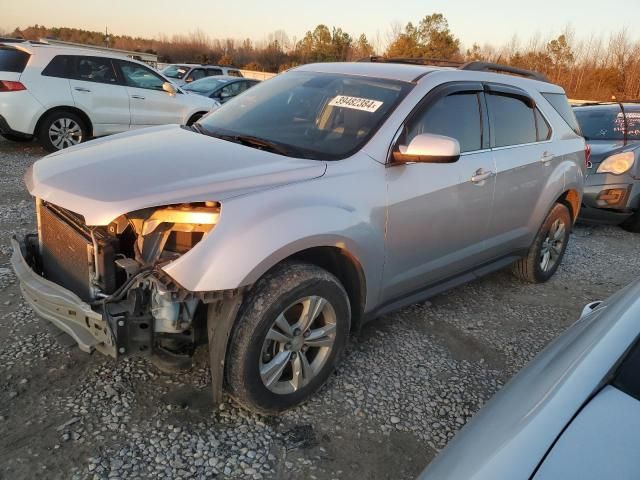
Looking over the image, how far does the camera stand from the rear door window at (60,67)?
8.22 m

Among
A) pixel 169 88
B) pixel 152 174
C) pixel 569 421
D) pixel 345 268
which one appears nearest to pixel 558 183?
pixel 345 268

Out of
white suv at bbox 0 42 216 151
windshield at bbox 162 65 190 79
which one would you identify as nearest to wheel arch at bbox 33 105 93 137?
white suv at bbox 0 42 216 151

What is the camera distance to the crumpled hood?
7.55 ft

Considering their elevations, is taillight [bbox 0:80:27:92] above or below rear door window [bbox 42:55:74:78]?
below

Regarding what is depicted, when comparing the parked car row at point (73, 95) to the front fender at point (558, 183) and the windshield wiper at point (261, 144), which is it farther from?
the front fender at point (558, 183)

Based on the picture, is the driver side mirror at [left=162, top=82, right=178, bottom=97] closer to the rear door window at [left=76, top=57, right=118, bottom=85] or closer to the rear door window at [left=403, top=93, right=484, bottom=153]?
the rear door window at [left=76, top=57, right=118, bottom=85]

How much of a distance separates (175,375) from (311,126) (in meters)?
1.65

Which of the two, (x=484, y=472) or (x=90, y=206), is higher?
(x=90, y=206)

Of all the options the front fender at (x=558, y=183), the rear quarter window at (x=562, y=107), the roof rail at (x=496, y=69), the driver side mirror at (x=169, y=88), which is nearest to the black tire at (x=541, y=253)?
the front fender at (x=558, y=183)

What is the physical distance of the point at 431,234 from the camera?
3264 millimetres

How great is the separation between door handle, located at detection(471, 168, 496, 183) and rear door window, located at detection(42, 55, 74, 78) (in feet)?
24.0

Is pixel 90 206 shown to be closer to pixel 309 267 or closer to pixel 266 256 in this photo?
pixel 266 256

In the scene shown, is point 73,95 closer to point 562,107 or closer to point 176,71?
point 562,107

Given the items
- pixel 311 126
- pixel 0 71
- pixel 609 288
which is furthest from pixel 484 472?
pixel 0 71
